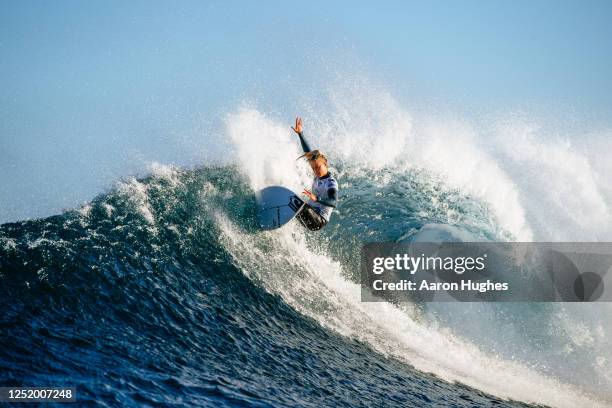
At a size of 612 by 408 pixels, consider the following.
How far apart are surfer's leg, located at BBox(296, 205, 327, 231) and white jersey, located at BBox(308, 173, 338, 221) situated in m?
0.09

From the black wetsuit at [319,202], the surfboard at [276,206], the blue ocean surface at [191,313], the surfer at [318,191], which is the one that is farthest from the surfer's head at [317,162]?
the blue ocean surface at [191,313]

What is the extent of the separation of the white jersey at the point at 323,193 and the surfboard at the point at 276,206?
15.7 inches

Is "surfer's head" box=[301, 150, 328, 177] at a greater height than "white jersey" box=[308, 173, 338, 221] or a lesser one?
greater

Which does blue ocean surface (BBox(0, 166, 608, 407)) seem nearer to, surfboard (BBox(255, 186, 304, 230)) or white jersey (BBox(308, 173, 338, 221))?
surfboard (BBox(255, 186, 304, 230))

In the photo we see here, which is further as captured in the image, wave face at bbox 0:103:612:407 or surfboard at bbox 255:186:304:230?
surfboard at bbox 255:186:304:230

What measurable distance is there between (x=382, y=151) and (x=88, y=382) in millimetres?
13936

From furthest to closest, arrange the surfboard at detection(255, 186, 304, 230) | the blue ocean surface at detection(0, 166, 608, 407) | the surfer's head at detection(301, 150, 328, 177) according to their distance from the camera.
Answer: the surfboard at detection(255, 186, 304, 230), the surfer's head at detection(301, 150, 328, 177), the blue ocean surface at detection(0, 166, 608, 407)


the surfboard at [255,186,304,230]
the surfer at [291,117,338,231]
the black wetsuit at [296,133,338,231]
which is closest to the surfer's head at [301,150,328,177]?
the surfer at [291,117,338,231]

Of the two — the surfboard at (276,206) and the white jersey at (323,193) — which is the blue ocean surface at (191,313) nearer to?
the surfboard at (276,206)

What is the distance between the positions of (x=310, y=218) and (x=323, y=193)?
0.76m

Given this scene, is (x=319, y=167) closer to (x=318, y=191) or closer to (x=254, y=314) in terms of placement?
(x=318, y=191)

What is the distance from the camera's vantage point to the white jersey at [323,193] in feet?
33.1

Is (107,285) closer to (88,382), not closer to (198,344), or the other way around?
(198,344)

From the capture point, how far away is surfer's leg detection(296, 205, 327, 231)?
34.3 feet
